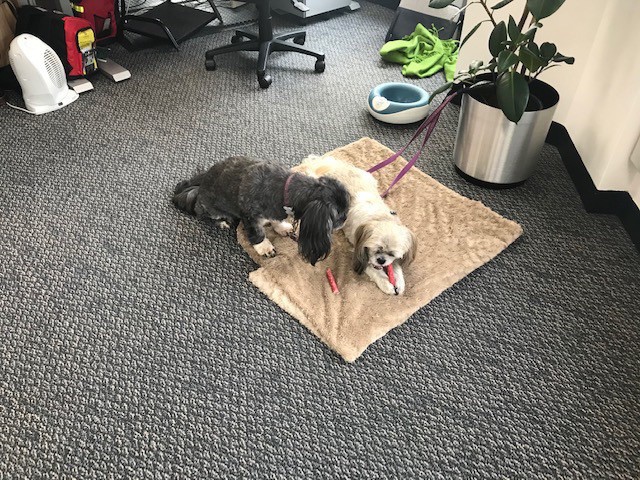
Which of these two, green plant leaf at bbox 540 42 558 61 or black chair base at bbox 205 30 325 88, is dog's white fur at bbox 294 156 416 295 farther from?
black chair base at bbox 205 30 325 88

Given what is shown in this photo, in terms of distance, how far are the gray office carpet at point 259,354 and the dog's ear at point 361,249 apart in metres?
0.24

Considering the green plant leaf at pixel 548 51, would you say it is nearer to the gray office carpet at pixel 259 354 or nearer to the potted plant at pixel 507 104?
the potted plant at pixel 507 104

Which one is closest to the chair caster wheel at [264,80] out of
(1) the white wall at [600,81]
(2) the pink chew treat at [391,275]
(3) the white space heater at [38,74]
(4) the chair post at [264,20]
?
(4) the chair post at [264,20]

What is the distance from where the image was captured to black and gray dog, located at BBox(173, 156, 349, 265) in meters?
1.56

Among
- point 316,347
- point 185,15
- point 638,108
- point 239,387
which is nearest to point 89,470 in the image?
point 239,387

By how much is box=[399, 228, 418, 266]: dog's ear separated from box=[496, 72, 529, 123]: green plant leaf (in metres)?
0.56

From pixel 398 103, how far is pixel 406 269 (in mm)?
1040

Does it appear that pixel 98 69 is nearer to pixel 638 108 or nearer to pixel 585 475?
pixel 638 108

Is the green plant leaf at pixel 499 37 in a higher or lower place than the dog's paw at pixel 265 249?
higher

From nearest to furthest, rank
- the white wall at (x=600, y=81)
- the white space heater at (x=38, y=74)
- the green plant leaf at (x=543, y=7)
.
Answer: the green plant leaf at (x=543, y=7) < the white wall at (x=600, y=81) < the white space heater at (x=38, y=74)

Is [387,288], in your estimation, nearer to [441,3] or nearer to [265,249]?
[265,249]

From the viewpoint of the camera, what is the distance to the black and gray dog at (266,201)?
1.56 metres

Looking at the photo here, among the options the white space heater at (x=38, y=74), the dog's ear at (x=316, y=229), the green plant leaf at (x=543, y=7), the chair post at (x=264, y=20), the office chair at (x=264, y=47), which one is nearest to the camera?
the dog's ear at (x=316, y=229)

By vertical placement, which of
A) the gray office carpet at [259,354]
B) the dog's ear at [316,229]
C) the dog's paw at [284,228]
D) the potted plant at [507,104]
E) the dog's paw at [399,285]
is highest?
the potted plant at [507,104]
